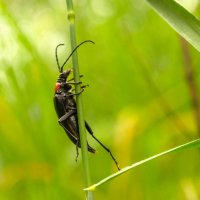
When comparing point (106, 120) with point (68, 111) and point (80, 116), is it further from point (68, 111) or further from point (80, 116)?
point (80, 116)

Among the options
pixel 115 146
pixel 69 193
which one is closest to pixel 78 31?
pixel 115 146

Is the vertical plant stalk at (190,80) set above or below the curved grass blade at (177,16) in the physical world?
above

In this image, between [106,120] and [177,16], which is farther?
[106,120]

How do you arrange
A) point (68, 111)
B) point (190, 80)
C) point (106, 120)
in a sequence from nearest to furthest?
point (68, 111) → point (190, 80) → point (106, 120)

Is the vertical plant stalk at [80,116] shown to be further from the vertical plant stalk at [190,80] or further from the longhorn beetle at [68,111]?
the vertical plant stalk at [190,80]

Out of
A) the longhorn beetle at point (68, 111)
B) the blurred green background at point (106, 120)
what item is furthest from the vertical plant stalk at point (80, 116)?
the blurred green background at point (106, 120)

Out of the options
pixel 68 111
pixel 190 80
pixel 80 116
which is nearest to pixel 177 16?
pixel 80 116
